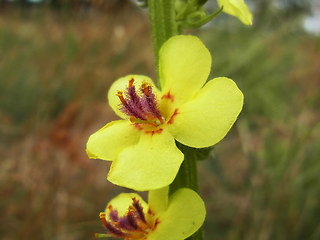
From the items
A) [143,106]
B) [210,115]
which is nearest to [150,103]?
[143,106]

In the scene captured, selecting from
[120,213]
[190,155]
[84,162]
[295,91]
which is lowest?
[295,91]

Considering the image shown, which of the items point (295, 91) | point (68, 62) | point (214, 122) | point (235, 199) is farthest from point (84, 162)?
point (295, 91)

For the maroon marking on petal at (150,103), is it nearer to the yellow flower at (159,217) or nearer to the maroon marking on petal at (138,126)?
the maroon marking on petal at (138,126)

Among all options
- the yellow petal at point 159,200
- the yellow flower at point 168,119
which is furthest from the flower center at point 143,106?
the yellow petal at point 159,200

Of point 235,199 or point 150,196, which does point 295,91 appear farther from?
point 150,196

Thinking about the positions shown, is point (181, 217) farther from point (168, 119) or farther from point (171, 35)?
point (171, 35)

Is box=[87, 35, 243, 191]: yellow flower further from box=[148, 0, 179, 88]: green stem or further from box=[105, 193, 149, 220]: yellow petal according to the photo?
box=[105, 193, 149, 220]: yellow petal
